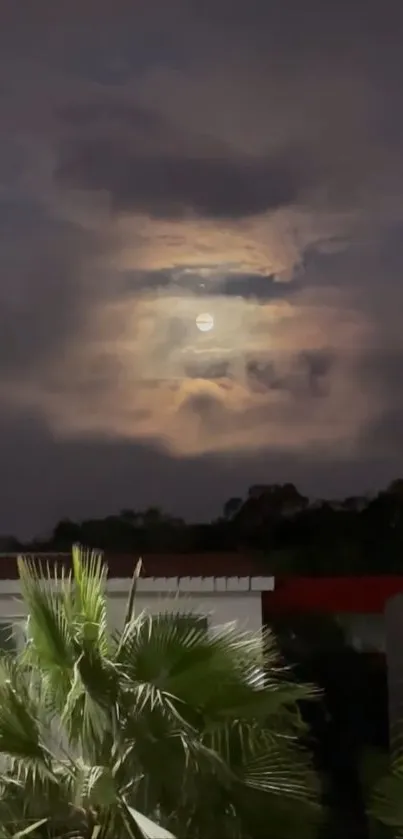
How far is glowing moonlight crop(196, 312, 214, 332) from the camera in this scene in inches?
124

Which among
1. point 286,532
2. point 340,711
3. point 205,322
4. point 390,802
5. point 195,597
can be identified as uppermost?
point 205,322

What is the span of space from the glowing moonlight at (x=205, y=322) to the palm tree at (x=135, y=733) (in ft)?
3.33

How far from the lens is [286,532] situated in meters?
3.07

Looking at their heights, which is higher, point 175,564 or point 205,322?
point 205,322

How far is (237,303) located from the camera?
3170 millimetres

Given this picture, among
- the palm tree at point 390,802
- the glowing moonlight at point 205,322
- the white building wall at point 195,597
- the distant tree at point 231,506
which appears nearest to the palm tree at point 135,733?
the palm tree at point 390,802

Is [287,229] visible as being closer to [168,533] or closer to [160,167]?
[160,167]

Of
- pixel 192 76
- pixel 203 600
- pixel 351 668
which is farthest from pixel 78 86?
pixel 351 668

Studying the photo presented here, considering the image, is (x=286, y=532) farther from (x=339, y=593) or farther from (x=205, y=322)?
(x=205, y=322)

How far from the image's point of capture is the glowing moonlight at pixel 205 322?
3160 millimetres

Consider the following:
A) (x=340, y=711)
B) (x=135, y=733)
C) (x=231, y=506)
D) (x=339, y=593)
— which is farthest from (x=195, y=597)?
(x=135, y=733)

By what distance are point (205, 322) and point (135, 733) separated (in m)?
1.36

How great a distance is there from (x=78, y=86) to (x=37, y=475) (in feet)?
3.98

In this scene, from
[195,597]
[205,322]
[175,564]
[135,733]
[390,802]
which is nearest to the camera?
[135,733]
